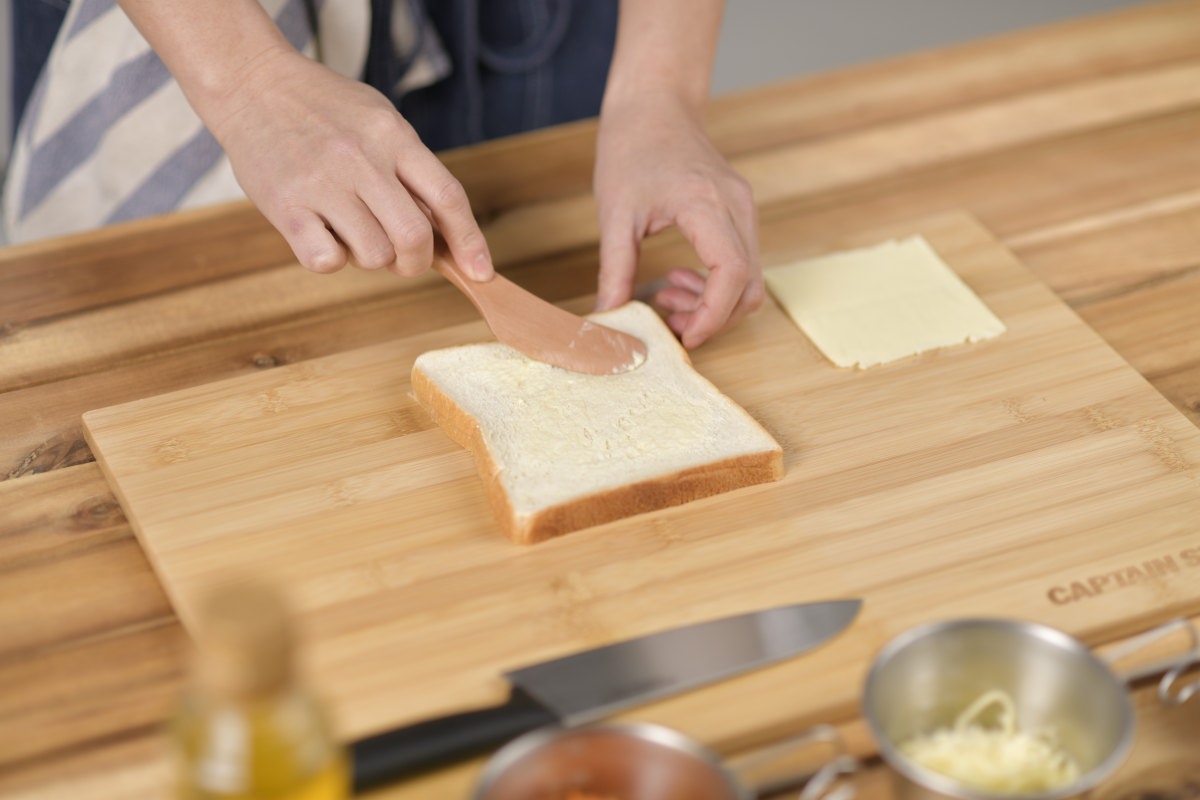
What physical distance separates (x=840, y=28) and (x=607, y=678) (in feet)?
16.3

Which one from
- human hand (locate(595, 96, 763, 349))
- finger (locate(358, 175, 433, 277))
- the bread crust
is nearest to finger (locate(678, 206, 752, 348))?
human hand (locate(595, 96, 763, 349))

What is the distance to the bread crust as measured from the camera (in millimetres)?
1542

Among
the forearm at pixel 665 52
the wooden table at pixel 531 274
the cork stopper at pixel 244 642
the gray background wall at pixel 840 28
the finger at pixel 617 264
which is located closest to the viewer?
the cork stopper at pixel 244 642

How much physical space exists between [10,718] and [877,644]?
0.91 m

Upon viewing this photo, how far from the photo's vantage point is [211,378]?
188 cm

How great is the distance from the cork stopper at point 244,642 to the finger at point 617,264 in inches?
44.8

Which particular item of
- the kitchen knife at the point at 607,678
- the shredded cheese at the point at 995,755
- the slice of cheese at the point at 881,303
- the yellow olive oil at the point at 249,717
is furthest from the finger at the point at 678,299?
the yellow olive oil at the point at 249,717

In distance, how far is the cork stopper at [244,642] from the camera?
0.84 meters

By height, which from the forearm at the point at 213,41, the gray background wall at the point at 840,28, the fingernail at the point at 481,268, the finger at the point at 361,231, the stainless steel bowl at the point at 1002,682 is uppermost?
the forearm at the point at 213,41

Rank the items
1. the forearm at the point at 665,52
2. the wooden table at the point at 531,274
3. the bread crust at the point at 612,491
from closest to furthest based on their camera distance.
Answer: the wooden table at the point at 531,274
the bread crust at the point at 612,491
the forearm at the point at 665,52

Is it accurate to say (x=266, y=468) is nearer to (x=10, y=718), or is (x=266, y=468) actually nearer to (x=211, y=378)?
(x=211, y=378)

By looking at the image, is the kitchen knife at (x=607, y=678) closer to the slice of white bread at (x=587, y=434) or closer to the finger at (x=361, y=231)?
the slice of white bread at (x=587, y=434)

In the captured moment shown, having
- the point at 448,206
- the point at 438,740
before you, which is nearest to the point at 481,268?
the point at 448,206

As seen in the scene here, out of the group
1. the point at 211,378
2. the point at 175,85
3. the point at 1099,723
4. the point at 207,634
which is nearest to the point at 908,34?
the point at 175,85
